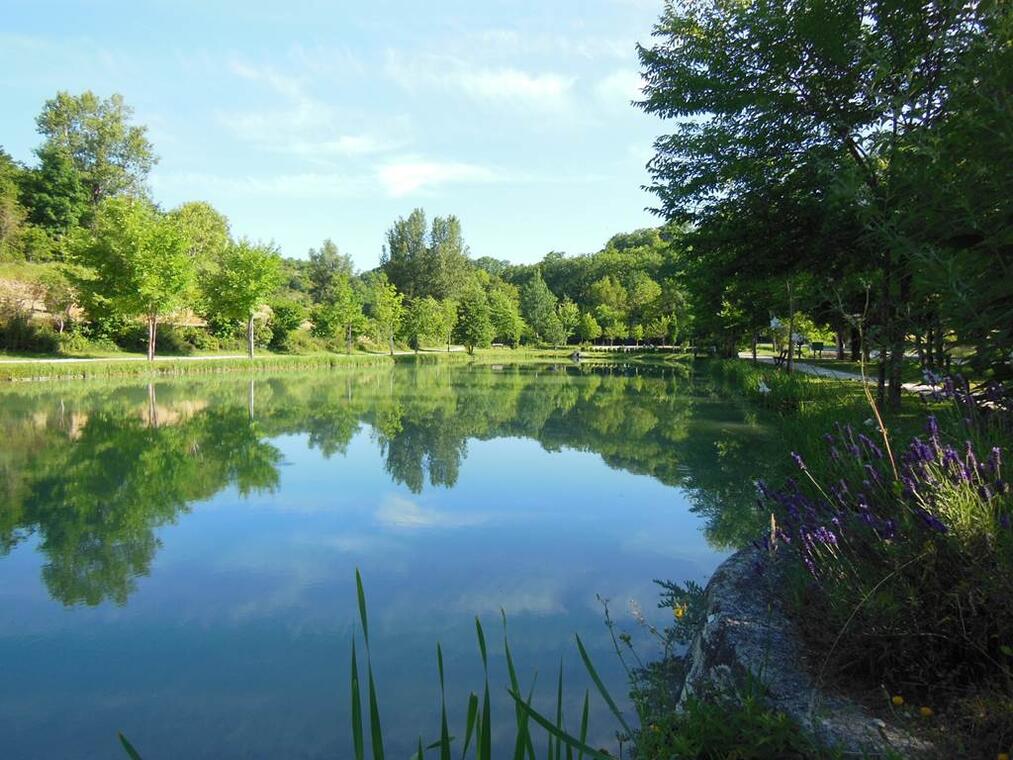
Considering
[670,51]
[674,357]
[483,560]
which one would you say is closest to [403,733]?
[483,560]

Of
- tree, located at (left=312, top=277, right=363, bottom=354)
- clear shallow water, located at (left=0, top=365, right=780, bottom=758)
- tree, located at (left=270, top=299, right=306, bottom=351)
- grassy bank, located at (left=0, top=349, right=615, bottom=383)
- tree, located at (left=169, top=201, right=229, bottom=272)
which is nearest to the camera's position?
clear shallow water, located at (left=0, top=365, right=780, bottom=758)

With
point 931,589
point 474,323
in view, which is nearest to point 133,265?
point 474,323

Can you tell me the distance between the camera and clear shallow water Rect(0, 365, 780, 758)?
3.52 m

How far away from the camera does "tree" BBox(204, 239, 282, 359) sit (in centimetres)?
3544

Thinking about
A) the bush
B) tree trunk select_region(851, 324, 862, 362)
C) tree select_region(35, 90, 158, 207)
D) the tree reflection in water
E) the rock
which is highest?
tree select_region(35, 90, 158, 207)

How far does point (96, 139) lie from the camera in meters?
47.5

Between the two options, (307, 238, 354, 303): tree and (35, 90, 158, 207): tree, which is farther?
(307, 238, 354, 303): tree

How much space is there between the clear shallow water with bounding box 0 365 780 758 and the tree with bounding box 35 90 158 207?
42.3m

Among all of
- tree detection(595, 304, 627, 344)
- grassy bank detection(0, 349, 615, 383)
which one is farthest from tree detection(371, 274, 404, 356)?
tree detection(595, 304, 627, 344)

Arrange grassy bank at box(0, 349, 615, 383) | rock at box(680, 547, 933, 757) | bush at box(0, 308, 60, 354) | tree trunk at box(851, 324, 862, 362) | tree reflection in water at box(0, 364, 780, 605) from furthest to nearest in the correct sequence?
bush at box(0, 308, 60, 354) < grassy bank at box(0, 349, 615, 383) < tree reflection in water at box(0, 364, 780, 605) < tree trunk at box(851, 324, 862, 362) < rock at box(680, 547, 933, 757)

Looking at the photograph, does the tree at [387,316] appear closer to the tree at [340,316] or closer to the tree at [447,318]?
the tree at [340,316]

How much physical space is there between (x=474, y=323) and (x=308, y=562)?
5161 centimetres

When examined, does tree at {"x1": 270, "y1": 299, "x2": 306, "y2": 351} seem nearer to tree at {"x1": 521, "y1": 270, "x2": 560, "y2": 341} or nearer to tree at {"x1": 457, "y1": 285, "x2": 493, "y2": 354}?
tree at {"x1": 457, "y1": 285, "x2": 493, "y2": 354}

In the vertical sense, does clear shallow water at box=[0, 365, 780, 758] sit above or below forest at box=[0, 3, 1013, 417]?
below
